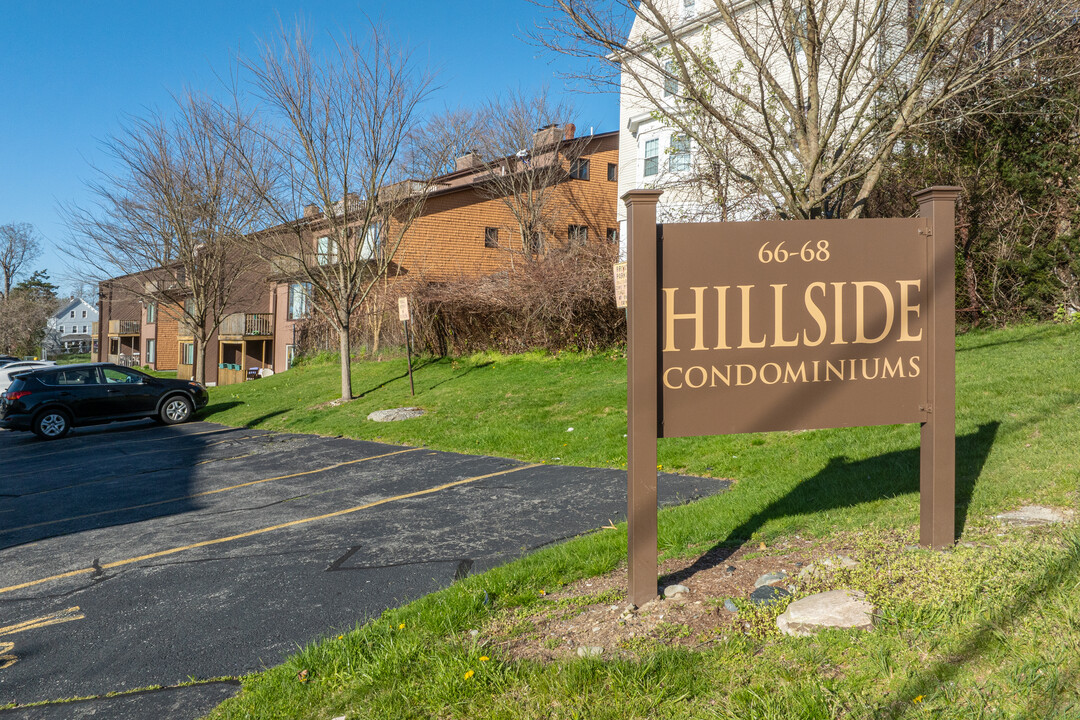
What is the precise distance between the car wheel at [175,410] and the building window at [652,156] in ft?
54.2

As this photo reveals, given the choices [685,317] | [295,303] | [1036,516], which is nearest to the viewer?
[685,317]

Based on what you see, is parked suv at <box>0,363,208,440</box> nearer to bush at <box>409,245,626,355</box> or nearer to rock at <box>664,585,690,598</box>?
bush at <box>409,245,626,355</box>

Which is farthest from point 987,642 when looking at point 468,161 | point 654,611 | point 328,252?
point 468,161

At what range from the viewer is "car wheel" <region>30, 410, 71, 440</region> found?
1723cm

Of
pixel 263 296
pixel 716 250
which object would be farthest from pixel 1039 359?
Result: pixel 263 296

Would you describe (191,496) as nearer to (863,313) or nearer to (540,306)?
(863,313)

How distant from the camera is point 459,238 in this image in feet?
100

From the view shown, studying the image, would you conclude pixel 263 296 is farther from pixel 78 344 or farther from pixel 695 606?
pixel 78 344

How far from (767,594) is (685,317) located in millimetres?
1617

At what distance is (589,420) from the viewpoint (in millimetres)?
12594

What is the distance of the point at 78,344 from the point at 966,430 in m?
116

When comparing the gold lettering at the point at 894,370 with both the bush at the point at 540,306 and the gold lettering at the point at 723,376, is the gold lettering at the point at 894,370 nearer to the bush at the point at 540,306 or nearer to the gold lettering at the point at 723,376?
the gold lettering at the point at 723,376

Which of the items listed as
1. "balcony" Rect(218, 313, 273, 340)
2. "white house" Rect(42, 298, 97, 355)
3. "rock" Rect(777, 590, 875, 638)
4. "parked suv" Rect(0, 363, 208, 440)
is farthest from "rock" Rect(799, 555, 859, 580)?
"white house" Rect(42, 298, 97, 355)

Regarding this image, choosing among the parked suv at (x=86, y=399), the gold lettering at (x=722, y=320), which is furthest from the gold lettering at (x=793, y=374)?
the parked suv at (x=86, y=399)
